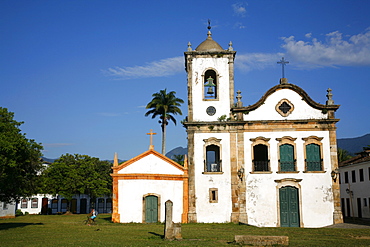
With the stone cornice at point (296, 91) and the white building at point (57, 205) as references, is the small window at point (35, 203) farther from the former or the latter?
the stone cornice at point (296, 91)

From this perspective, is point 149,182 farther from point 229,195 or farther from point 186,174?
point 229,195

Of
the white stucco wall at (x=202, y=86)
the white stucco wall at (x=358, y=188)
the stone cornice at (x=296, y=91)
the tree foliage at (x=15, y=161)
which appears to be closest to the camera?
the tree foliage at (x=15, y=161)

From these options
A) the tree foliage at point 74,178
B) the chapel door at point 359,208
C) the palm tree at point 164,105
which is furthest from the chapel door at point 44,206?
the chapel door at point 359,208

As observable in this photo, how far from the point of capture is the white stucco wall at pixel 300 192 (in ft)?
85.2

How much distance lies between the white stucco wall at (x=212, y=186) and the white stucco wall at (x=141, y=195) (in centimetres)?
131

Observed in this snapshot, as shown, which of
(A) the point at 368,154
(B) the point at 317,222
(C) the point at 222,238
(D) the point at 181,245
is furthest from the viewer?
(A) the point at 368,154

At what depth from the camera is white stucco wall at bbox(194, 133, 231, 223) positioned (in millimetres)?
26062

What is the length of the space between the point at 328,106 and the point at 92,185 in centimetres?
3360

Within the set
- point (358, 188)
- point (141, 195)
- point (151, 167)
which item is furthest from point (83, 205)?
point (358, 188)

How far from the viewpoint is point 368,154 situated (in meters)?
36.2

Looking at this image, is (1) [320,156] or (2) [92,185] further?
(2) [92,185]

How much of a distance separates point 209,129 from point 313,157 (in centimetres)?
718

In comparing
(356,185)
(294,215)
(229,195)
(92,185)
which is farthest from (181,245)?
(92,185)

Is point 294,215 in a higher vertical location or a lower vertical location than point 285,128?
lower
